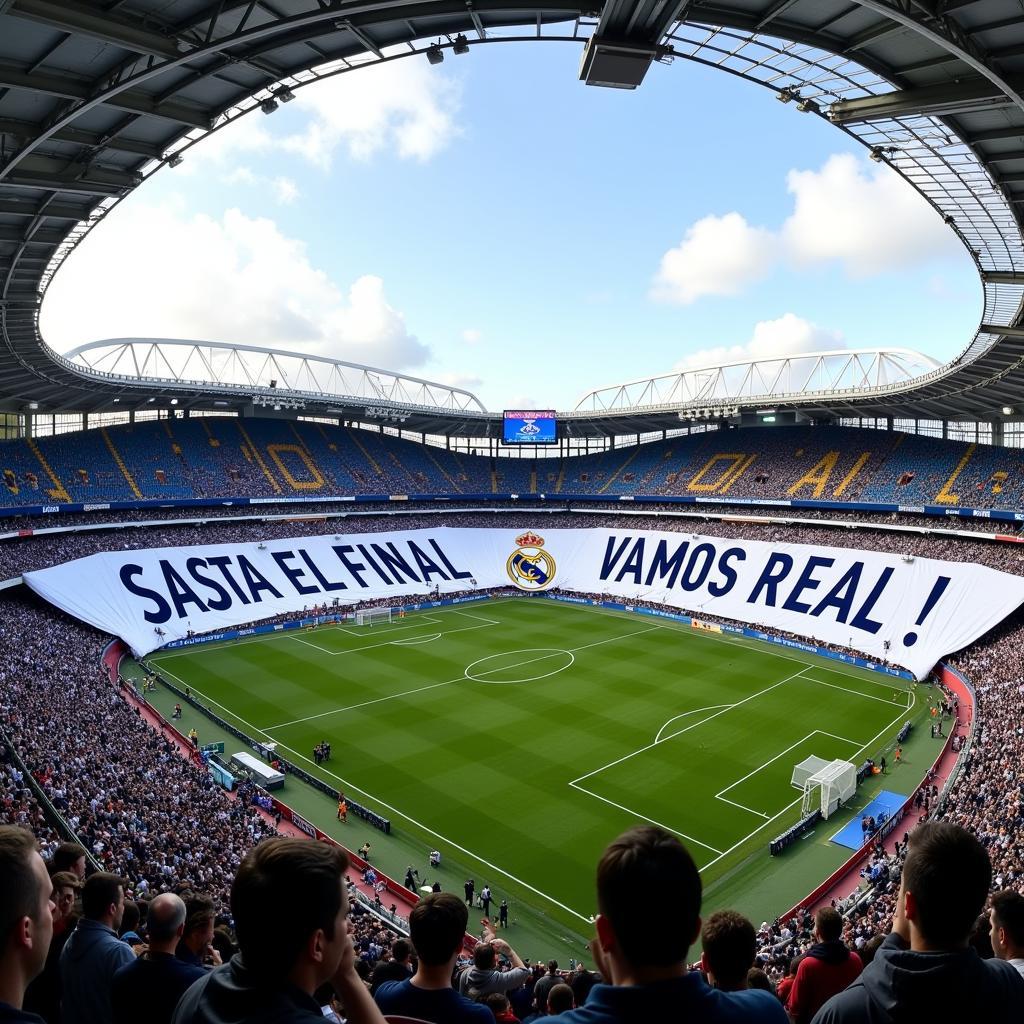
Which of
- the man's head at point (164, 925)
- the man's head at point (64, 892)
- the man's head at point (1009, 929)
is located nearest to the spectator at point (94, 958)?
the man's head at point (164, 925)

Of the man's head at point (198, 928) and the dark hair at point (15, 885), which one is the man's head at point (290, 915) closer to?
the dark hair at point (15, 885)

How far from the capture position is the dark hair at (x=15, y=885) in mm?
2803

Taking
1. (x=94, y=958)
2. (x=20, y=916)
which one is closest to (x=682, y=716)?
(x=94, y=958)

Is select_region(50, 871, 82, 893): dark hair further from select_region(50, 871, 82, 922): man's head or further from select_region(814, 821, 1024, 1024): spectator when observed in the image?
select_region(814, 821, 1024, 1024): spectator

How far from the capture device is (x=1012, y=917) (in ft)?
13.0

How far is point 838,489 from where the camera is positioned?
187ft

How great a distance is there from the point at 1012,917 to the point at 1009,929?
0.07 meters

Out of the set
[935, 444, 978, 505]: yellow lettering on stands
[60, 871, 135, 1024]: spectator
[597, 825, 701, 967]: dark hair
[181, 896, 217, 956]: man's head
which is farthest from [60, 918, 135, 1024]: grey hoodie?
[935, 444, 978, 505]: yellow lettering on stands

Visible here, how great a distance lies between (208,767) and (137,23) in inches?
949

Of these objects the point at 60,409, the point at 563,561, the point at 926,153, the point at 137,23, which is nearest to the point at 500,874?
the point at 137,23

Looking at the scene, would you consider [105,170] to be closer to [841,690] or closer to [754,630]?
[841,690]

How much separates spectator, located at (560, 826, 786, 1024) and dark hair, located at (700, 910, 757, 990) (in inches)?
76.1

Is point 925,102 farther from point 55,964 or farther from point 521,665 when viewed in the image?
point 521,665

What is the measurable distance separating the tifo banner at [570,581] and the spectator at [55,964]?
131 ft
